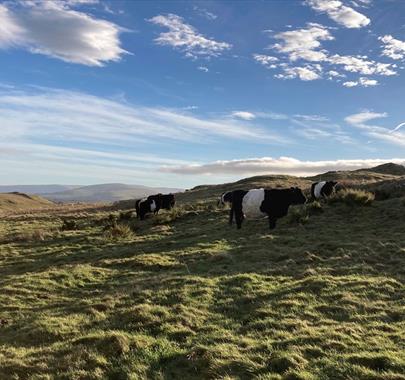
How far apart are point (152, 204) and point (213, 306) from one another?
21.8 metres

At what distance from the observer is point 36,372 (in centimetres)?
798

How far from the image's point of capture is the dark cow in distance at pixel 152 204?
3216 cm

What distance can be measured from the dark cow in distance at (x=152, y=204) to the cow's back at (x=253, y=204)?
10089mm

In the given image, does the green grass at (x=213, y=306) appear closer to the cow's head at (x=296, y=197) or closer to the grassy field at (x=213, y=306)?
the grassy field at (x=213, y=306)

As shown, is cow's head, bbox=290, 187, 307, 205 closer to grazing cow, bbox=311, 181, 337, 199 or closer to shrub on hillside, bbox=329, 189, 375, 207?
shrub on hillside, bbox=329, 189, 375, 207

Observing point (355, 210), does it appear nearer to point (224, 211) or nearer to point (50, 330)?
point (224, 211)

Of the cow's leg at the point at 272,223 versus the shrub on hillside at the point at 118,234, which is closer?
the cow's leg at the point at 272,223

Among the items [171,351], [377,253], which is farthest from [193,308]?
[377,253]

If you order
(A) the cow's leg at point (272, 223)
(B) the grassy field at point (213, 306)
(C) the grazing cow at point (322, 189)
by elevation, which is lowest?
→ (B) the grassy field at point (213, 306)

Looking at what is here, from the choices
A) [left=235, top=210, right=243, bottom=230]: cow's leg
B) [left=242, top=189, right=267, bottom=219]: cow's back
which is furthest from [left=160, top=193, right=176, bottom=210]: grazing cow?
[left=242, top=189, right=267, bottom=219]: cow's back

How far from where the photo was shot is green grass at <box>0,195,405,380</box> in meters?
7.99

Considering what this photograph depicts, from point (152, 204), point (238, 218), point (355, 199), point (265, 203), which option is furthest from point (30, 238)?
point (355, 199)

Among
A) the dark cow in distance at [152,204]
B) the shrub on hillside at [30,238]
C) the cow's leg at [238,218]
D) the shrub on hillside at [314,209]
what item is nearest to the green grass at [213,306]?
the cow's leg at [238,218]

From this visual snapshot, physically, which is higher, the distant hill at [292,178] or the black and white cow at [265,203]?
the distant hill at [292,178]
